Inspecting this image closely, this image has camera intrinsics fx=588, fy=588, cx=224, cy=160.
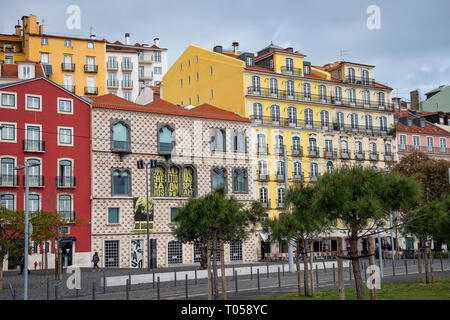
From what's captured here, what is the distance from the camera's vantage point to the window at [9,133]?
162 feet

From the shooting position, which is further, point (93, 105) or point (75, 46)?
point (75, 46)

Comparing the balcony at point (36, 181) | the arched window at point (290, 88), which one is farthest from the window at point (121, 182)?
the arched window at point (290, 88)

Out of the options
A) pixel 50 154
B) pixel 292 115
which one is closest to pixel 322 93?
pixel 292 115

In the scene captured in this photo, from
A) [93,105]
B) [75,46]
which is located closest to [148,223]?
[93,105]

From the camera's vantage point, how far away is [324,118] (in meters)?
69.6

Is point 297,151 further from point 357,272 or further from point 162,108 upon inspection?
point 357,272

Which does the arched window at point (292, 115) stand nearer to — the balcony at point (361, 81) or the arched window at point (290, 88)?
the arched window at point (290, 88)

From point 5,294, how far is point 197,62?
45.9 meters

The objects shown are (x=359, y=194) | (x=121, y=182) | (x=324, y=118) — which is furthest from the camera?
(x=324, y=118)

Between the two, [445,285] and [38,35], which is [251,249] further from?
[38,35]

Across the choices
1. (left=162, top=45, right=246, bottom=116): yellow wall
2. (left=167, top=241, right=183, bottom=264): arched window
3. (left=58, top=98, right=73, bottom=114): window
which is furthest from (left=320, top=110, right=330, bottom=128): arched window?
(left=58, top=98, right=73, bottom=114): window

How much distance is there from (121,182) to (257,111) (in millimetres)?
18371

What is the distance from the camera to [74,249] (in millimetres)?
51375
